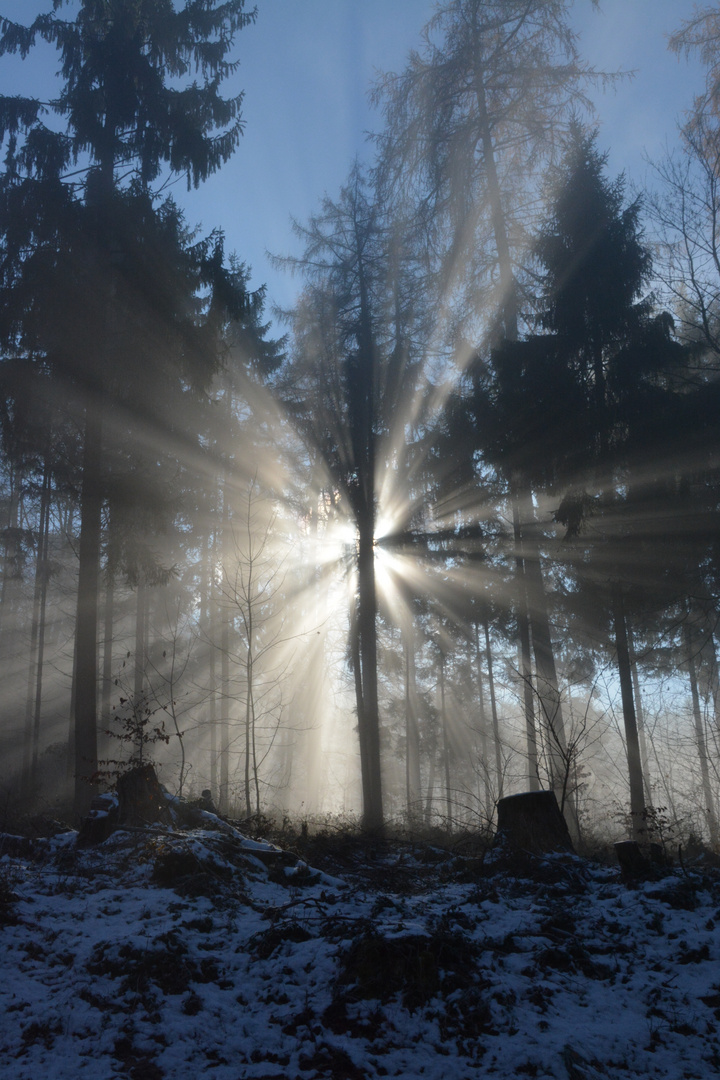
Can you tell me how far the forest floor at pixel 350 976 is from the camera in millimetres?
3293

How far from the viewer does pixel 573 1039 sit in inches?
133

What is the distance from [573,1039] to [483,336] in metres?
→ 15.0

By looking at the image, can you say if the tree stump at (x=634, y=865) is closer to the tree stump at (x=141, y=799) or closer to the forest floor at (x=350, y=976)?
the forest floor at (x=350, y=976)

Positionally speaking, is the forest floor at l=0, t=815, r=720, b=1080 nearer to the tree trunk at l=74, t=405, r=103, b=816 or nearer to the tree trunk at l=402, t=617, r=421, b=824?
the tree trunk at l=74, t=405, r=103, b=816

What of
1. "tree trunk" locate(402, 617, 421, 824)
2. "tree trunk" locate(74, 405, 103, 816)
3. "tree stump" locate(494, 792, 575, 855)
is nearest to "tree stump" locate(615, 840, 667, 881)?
"tree stump" locate(494, 792, 575, 855)

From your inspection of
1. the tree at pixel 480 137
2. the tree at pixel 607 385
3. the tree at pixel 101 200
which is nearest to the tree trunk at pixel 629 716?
the tree at pixel 607 385

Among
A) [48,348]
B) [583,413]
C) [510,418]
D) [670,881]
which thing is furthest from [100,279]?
[670,881]

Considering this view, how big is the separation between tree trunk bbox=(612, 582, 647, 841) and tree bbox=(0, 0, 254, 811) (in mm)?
8964

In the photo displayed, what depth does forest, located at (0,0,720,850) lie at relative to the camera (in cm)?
1110

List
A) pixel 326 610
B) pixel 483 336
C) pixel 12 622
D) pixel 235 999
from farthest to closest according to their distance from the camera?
pixel 12 622 → pixel 326 610 → pixel 483 336 → pixel 235 999

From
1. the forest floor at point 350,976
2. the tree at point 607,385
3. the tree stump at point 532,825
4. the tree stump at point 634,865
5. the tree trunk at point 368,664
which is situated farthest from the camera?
the tree trunk at point 368,664

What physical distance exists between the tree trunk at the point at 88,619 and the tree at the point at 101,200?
2 cm

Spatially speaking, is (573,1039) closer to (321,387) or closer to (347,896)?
(347,896)

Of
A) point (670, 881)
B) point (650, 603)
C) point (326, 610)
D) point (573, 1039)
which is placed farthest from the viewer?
point (326, 610)
